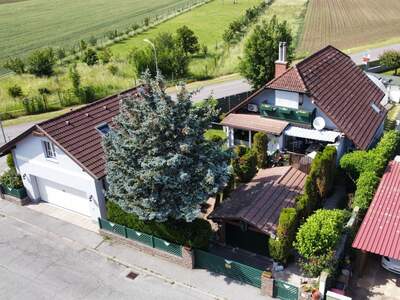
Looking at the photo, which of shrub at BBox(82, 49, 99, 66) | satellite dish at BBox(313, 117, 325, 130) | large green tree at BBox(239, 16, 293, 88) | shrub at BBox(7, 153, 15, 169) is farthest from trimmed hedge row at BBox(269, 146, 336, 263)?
shrub at BBox(82, 49, 99, 66)

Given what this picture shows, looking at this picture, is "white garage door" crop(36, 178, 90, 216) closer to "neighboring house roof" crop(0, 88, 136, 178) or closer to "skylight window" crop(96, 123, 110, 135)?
"neighboring house roof" crop(0, 88, 136, 178)

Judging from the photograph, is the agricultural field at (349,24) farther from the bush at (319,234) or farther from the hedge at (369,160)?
the bush at (319,234)

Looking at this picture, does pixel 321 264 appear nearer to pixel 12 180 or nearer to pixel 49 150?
pixel 49 150

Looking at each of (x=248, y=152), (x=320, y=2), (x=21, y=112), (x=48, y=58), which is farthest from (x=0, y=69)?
(x=320, y=2)

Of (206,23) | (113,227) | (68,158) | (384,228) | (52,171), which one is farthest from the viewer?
(206,23)

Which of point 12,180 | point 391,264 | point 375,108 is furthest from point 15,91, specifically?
point 391,264

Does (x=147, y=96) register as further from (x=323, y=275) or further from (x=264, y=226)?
(x=323, y=275)

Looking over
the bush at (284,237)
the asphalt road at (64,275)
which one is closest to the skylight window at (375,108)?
the bush at (284,237)
